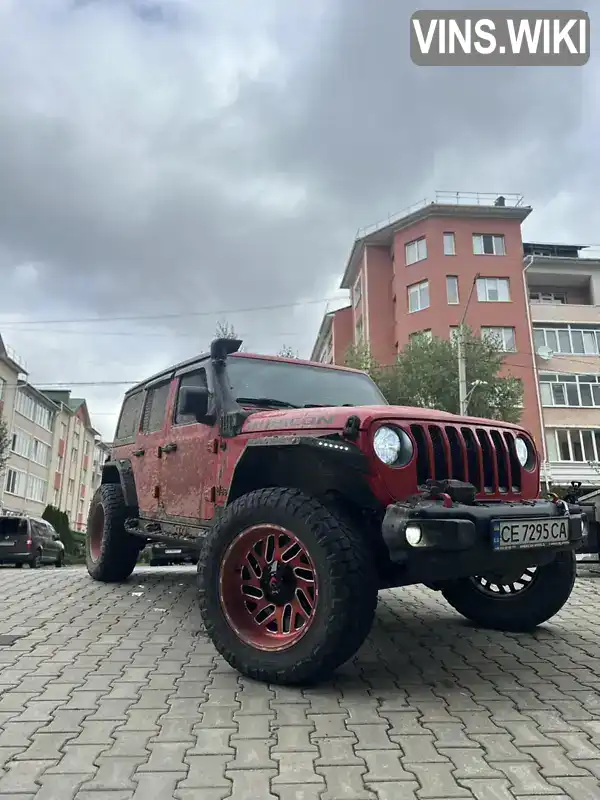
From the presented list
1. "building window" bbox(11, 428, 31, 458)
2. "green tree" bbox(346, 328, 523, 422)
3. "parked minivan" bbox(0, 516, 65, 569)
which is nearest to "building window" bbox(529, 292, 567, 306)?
"green tree" bbox(346, 328, 523, 422)

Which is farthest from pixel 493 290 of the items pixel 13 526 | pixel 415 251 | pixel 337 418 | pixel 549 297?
pixel 337 418

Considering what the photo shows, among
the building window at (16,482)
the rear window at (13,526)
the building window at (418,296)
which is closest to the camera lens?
the rear window at (13,526)

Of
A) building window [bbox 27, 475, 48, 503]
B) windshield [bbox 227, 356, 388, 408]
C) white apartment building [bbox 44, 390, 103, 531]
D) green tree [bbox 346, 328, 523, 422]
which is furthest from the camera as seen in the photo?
white apartment building [bbox 44, 390, 103, 531]

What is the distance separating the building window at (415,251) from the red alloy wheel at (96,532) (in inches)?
1141

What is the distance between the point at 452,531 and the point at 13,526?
621 inches

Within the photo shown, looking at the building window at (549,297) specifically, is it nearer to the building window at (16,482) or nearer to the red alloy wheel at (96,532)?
the red alloy wheel at (96,532)

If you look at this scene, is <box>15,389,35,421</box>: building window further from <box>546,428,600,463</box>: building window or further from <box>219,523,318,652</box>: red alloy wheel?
<box>219,523,318,652</box>: red alloy wheel

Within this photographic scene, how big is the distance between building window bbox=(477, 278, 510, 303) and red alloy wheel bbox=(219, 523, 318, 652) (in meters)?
31.0

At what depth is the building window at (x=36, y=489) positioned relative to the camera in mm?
43312

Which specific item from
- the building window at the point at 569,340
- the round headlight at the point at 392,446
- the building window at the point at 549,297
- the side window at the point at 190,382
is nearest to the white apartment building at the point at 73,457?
the building window at the point at 569,340

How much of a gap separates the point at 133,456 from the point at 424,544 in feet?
13.1

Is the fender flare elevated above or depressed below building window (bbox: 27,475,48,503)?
below

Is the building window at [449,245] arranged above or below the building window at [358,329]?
above

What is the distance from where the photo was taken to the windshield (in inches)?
184
